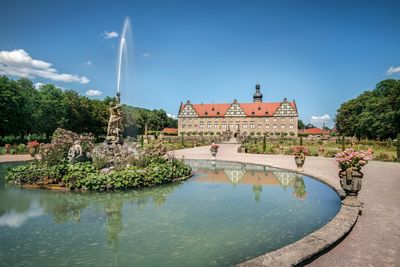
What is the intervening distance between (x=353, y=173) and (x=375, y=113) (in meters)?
44.2

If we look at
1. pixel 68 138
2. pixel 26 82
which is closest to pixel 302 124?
pixel 26 82

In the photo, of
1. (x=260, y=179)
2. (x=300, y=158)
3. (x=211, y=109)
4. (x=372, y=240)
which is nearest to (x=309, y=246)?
(x=372, y=240)

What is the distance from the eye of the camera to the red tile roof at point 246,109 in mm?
76750

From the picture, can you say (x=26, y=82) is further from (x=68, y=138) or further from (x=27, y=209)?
(x=27, y=209)

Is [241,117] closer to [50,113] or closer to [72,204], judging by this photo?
[50,113]

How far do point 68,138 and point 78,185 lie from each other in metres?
3.51

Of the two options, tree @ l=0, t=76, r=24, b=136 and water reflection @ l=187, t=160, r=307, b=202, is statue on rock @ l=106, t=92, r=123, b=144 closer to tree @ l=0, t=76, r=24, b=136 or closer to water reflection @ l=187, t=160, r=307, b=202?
water reflection @ l=187, t=160, r=307, b=202

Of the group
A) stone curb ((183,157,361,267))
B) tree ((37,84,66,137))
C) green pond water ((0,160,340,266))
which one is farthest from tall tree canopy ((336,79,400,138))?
tree ((37,84,66,137))

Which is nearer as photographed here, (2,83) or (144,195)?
(144,195)

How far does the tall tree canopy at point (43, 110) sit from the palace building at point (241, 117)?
29.9 m

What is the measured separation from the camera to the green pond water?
489 cm

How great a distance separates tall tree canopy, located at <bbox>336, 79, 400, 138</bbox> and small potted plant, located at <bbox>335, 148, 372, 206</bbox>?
119 ft

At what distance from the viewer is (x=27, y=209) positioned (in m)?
7.94

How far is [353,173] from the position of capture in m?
7.68
